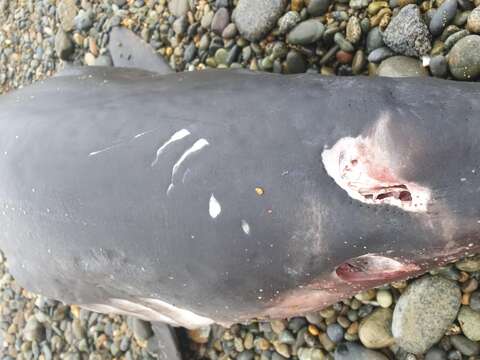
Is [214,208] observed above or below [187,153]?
below

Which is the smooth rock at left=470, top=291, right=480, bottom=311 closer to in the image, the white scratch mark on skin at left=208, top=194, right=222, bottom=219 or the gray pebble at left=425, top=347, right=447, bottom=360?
the gray pebble at left=425, top=347, right=447, bottom=360

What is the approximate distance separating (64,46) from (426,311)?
3.01 metres

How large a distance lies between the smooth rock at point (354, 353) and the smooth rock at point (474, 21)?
1488mm

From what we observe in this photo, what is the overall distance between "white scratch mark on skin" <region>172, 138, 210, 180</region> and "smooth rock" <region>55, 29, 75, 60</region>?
2.62 m

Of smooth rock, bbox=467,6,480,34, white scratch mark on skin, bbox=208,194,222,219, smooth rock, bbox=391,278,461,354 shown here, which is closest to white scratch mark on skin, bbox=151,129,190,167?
white scratch mark on skin, bbox=208,194,222,219

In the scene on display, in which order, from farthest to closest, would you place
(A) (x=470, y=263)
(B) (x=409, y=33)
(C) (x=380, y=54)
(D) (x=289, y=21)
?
1. (D) (x=289, y=21)
2. (C) (x=380, y=54)
3. (B) (x=409, y=33)
4. (A) (x=470, y=263)

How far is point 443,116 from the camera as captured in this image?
174 centimetres

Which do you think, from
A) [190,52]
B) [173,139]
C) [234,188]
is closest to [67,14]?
[190,52]

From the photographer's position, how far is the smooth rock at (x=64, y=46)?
429cm

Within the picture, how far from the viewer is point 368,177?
178cm

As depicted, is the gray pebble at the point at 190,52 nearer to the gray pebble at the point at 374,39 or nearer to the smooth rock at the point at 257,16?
the smooth rock at the point at 257,16

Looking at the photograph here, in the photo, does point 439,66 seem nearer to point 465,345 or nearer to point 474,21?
point 474,21

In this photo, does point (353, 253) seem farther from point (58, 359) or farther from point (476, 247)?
point (58, 359)

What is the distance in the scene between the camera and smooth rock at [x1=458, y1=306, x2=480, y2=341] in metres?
2.56
